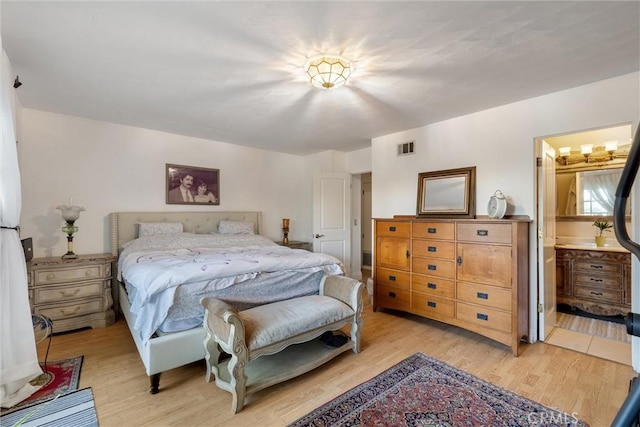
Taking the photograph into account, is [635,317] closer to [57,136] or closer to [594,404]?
[594,404]

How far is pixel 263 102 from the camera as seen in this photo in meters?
2.93

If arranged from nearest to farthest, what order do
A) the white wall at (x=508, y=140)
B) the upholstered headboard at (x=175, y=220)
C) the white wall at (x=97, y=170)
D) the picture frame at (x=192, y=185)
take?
the white wall at (x=508, y=140) < the white wall at (x=97, y=170) < the upholstered headboard at (x=175, y=220) < the picture frame at (x=192, y=185)

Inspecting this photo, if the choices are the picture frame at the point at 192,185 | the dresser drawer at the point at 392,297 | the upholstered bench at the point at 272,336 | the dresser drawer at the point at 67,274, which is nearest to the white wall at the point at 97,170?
the picture frame at the point at 192,185

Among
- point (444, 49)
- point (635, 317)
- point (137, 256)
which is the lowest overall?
point (137, 256)

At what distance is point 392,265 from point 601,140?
3.04 m

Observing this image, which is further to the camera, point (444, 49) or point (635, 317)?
point (444, 49)

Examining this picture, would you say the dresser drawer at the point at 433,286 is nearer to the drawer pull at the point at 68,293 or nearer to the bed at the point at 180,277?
the bed at the point at 180,277

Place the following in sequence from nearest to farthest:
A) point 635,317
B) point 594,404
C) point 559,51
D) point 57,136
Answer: point 635,317
point 594,404
point 559,51
point 57,136

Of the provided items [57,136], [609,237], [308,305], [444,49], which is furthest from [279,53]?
[609,237]

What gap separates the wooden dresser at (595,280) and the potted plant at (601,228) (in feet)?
0.97

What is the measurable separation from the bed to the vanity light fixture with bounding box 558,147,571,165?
133 inches

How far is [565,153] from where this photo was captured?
3.82 m

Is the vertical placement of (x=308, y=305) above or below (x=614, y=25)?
below

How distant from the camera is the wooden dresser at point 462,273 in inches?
103
